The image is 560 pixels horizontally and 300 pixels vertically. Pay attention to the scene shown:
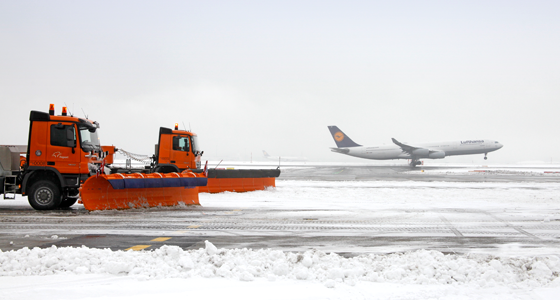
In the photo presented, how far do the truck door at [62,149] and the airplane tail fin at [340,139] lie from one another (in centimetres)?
4772

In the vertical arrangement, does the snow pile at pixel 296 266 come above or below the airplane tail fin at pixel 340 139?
below

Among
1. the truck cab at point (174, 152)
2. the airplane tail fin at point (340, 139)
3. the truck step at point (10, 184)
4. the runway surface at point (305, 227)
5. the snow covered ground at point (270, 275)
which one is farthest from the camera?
the airplane tail fin at point (340, 139)

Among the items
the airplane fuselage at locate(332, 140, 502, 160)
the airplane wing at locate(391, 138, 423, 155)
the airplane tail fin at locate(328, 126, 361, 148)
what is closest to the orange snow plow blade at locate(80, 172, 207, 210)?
the airplane wing at locate(391, 138, 423, 155)

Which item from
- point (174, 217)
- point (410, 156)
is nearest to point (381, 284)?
point (174, 217)

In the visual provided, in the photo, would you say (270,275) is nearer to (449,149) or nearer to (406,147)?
(406,147)

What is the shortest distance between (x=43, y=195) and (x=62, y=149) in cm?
136

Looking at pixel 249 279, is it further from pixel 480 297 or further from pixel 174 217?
pixel 174 217

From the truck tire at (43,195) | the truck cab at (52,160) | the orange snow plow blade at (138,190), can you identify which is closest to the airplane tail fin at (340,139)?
the orange snow plow blade at (138,190)

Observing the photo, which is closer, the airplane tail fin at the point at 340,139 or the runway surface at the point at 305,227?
the runway surface at the point at 305,227

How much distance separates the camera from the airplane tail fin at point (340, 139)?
5594cm

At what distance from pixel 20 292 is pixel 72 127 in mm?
7712

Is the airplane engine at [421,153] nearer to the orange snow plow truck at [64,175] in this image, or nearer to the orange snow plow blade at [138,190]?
the orange snow plow blade at [138,190]

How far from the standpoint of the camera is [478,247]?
19.8ft

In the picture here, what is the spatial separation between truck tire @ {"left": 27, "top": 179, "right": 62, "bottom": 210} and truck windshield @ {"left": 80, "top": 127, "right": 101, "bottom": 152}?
1.32 m
